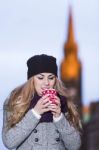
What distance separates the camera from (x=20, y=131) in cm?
182

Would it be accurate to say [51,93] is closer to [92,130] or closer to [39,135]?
[39,135]

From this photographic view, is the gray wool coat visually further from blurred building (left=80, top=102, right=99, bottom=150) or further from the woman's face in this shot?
blurred building (left=80, top=102, right=99, bottom=150)

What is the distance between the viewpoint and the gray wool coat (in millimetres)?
1822

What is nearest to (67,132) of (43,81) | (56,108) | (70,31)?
(56,108)

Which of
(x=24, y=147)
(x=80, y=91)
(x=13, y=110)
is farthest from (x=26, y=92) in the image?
(x=80, y=91)

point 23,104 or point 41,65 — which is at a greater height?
point 41,65

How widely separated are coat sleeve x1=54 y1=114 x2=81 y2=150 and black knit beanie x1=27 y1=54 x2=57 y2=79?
0.66 feet

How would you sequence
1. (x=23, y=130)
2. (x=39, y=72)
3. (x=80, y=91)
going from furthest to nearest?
(x=80, y=91), (x=39, y=72), (x=23, y=130)

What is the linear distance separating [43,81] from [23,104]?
113 millimetres

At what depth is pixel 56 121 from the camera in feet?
6.07

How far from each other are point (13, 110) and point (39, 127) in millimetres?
115

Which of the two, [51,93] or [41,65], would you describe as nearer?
[51,93]

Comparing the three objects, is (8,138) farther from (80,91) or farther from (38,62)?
(80,91)

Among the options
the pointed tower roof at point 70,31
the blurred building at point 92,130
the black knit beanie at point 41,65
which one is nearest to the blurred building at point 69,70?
the pointed tower roof at point 70,31
